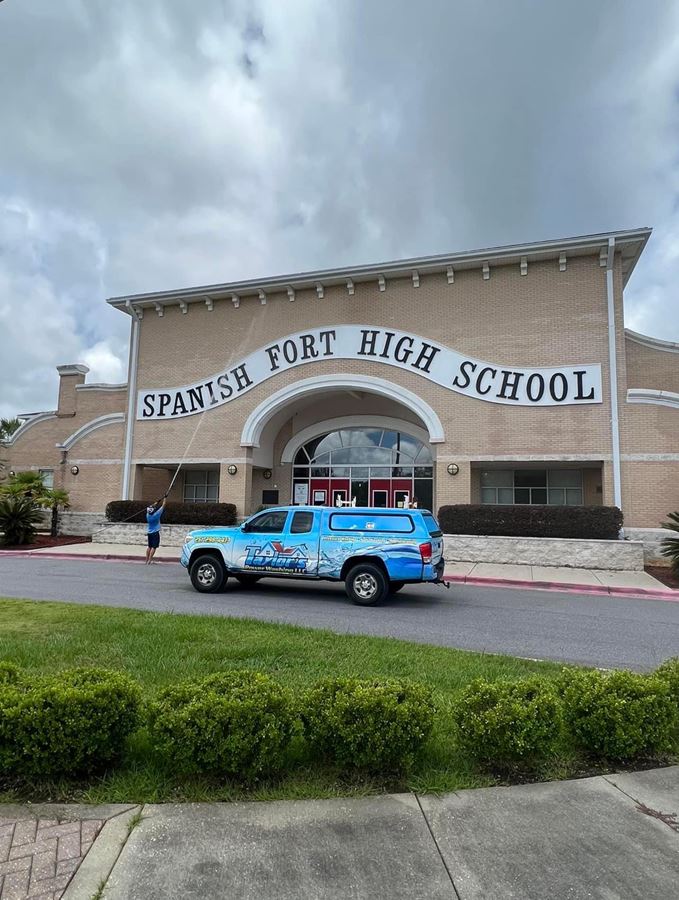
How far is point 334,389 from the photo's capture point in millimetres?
22797

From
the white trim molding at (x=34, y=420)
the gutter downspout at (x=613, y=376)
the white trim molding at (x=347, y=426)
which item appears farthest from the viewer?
the white trim molding at (x=34, y=420)

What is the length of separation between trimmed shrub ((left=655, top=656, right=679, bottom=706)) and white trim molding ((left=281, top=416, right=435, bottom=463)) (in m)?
18.9

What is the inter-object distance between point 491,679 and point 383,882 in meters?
3.40

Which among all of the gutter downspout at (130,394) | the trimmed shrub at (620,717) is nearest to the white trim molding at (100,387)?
the gutter downspout at (130,394)

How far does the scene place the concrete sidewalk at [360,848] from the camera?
8.87 ft

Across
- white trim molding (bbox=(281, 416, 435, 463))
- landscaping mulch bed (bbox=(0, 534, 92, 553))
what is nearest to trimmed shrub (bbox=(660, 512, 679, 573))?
white trim molding (bbox=(281, 416, 435, 463))

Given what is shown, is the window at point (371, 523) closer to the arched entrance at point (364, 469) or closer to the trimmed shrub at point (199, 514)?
the trimmed shrub at point (199, 514)

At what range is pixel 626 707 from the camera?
4059mm

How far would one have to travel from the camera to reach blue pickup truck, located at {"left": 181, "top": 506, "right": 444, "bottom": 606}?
36.7 ft

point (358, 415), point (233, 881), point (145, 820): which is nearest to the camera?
point (233, 881)

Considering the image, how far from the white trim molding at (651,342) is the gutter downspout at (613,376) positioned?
2421 millimetres

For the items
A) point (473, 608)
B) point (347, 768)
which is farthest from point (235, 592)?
point (347, 768)

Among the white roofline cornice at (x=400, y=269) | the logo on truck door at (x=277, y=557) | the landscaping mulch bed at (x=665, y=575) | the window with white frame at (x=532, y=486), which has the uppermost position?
the white roofline cornice at (x=400, y=269)

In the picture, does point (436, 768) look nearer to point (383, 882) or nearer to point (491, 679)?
point (383, 882)
